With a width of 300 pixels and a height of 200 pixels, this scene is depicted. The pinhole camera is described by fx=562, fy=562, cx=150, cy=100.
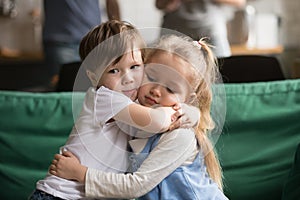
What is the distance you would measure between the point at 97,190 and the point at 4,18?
2.94 m

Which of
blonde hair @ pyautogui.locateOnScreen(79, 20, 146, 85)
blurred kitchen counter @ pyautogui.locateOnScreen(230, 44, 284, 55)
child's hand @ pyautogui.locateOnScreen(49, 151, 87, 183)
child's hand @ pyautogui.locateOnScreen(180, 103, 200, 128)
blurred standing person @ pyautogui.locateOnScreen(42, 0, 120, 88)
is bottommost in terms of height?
blurred kitchen counter @ pyautogui.locateOnScreen(230, 44, 284, 55)

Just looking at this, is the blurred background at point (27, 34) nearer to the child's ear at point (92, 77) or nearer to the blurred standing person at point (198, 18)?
the blurred standing person at point (198, 18)

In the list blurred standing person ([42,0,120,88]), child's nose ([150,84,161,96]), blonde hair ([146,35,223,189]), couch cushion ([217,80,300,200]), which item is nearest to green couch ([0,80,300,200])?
couch cushion ([217,80,300,200])

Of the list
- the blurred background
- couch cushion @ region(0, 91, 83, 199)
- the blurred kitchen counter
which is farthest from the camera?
the blurred kitchen counter

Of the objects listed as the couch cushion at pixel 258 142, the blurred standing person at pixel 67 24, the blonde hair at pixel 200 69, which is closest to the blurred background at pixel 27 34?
the blurred standing person at pixel 67 24

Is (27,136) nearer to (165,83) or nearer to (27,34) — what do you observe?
(165,83)

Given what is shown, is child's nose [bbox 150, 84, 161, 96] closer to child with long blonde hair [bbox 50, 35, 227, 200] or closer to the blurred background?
child with long blonde hair [bbox 50, 35, 227, 200]

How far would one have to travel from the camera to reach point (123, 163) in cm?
99

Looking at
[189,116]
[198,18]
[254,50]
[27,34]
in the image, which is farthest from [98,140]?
[254,50]

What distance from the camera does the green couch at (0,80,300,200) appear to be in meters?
1.62

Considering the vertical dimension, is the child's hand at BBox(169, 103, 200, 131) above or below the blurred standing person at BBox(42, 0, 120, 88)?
above

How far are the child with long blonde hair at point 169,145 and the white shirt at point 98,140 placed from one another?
0.06 feet

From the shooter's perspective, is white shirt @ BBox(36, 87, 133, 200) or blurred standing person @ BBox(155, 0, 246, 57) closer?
white shirt @ BBox(36, 87, 133, 200)

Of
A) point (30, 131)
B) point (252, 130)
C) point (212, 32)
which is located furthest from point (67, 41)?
point (252, 130)
